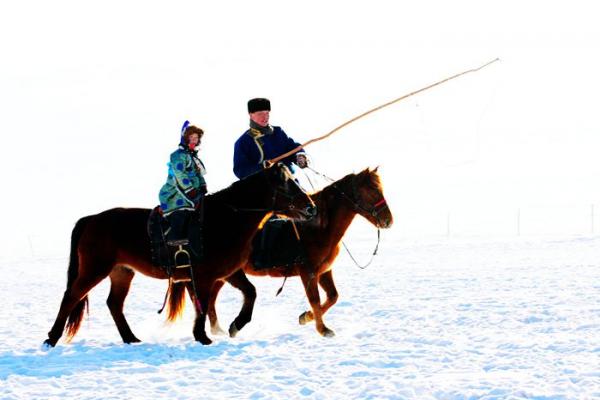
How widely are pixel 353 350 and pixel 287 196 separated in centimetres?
187

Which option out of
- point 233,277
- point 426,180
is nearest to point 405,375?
point 233,277

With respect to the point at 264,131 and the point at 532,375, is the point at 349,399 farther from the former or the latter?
the point at 264,131

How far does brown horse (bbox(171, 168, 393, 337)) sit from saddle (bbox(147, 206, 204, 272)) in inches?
38.5

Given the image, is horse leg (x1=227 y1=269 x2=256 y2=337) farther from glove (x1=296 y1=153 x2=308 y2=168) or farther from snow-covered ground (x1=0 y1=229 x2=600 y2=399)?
glove (x1=296 y1=153 x2=308 y2=168)

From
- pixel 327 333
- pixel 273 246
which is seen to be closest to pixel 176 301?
pixel 273 246

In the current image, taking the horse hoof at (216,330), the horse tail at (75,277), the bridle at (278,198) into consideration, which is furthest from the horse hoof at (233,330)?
the horse tail at (75,277)

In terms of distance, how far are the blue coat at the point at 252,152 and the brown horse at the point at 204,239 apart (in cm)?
82

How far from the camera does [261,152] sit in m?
8.63

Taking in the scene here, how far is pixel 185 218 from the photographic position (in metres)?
7.59

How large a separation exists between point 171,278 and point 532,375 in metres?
4.12

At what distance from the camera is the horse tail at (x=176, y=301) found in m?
8.59

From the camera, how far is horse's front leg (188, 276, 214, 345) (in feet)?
25.2

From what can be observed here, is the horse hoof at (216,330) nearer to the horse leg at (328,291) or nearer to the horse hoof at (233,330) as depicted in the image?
the horse hoof at (233,330)

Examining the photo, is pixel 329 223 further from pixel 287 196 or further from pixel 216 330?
pixel 216 330
